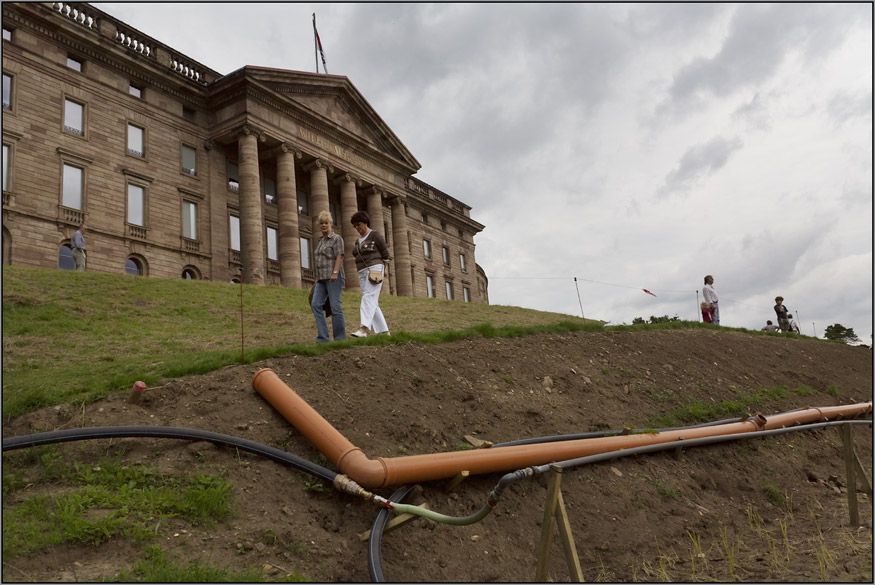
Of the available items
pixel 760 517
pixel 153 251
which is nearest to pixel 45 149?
pixel 153 251

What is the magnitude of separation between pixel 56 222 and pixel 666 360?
1034 inches

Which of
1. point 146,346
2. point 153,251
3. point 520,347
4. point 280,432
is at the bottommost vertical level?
point 280,432

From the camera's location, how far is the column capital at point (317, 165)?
36656 millimetres

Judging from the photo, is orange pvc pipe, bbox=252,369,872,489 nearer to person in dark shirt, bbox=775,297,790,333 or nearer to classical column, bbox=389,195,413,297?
person in dark shirt, bbox=775,297,790,333

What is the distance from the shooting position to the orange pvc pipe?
4.78 meters

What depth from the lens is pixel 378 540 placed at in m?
4.17

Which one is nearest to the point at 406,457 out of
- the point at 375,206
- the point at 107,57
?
the point at 107,57

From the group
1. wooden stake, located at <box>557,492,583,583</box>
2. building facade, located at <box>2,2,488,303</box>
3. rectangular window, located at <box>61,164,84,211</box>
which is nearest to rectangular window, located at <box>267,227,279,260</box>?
building facade, located at <box>2,2,488,303</box>

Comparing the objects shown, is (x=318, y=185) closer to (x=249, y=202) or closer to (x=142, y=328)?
(x=249, y=202)

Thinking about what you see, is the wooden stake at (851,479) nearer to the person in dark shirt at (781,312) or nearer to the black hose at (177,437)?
the black hose at (177,437)

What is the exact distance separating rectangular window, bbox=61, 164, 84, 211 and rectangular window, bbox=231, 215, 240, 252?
843cm

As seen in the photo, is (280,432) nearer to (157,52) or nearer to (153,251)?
(153,251)

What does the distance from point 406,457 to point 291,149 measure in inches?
1279

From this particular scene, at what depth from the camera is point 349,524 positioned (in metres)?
4.62
